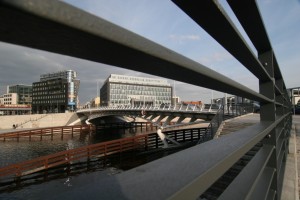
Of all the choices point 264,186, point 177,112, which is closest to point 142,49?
point 264,186

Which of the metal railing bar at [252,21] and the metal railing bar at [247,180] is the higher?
the metal railing bar at [252,21]

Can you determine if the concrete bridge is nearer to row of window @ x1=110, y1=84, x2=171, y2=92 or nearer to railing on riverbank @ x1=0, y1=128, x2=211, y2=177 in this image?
railing on riverbank @ x1=0, y1=128, x2=211, y2=177

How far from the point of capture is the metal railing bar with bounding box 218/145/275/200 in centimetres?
126

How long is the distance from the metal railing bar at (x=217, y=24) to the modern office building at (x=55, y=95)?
8842 cm

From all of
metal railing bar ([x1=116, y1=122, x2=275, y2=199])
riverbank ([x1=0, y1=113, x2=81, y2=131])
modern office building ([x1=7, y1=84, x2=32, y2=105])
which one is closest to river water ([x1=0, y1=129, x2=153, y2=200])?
metal railing bar ([x1=116, y1=122, x2=275, y2=199])

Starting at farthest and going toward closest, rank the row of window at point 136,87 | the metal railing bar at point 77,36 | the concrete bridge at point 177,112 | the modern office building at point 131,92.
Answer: the row of window at point 136,87, the modern office building at point 131,92, the concrete bridge at point 177,112, the metal railing bar at point 77,36

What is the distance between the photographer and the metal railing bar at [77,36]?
0.39 metres

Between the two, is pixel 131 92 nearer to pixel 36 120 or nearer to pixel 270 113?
pixel 36 120

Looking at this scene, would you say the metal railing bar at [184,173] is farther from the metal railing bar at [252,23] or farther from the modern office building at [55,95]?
the modern office building at [55,95]

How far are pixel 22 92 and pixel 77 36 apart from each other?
433 feet

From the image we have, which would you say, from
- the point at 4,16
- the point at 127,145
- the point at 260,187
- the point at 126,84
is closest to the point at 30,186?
the point at 127,145

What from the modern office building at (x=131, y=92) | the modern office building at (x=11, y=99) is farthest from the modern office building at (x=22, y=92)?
the modern office building at (x=131, y=92)

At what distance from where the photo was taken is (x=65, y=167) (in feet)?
52.4

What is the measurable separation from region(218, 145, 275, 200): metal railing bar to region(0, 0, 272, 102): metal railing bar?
0.91 m
